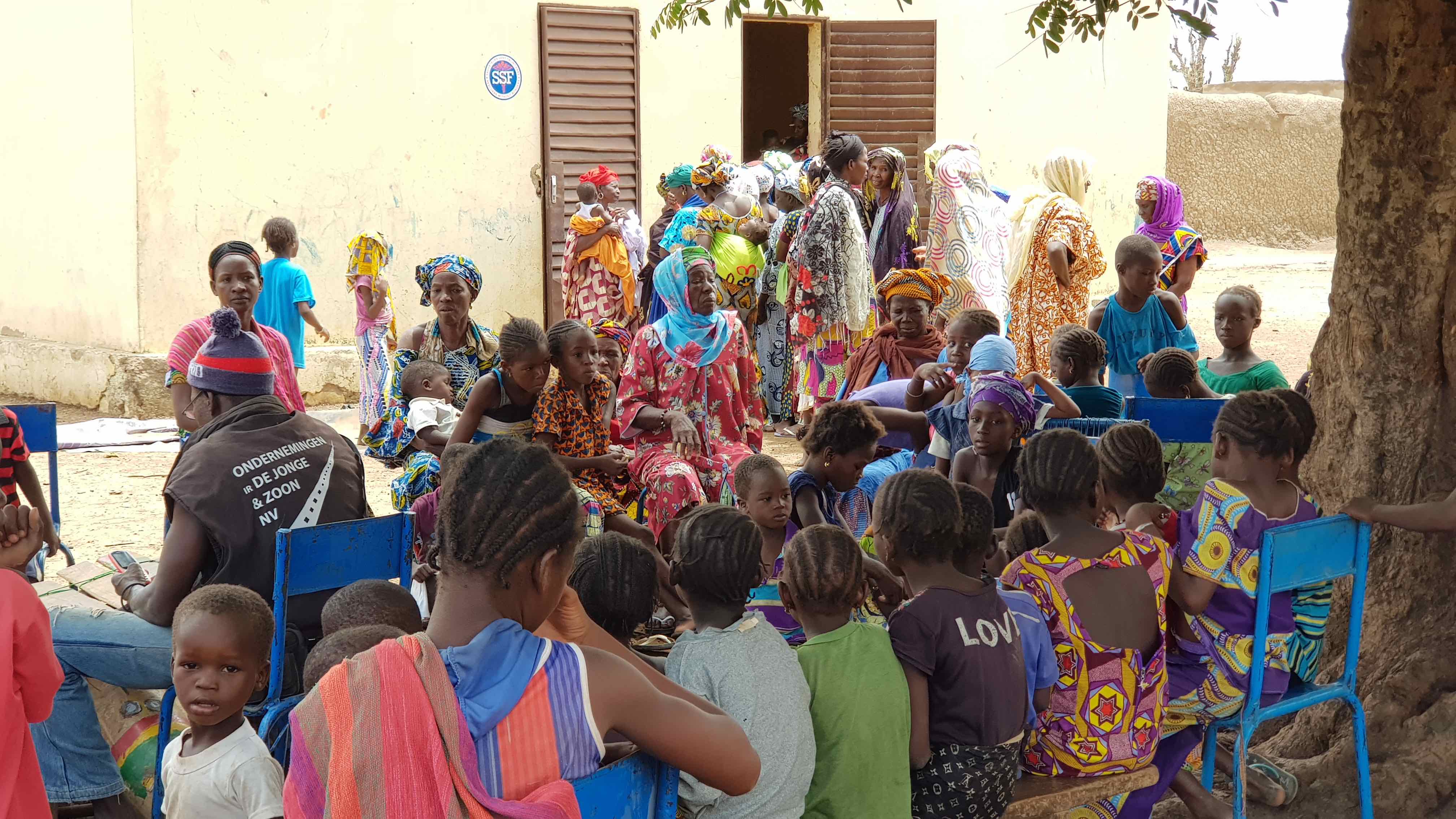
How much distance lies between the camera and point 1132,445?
3.52 m

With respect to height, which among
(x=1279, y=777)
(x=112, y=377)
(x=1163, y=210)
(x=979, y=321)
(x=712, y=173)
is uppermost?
(x=712, y=173)

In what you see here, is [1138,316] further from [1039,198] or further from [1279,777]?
[1279,777]

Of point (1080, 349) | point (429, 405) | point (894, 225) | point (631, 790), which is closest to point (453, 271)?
point (429, 405)

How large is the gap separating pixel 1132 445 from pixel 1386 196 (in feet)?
3.88

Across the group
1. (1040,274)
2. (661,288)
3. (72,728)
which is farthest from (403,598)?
(1040,274)

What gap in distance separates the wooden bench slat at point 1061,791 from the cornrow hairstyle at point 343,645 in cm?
141

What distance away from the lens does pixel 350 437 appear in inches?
380

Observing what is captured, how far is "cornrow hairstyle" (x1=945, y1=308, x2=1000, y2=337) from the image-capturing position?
5258mm

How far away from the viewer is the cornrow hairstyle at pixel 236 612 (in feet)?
8.89

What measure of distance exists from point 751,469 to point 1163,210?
15.6 ft

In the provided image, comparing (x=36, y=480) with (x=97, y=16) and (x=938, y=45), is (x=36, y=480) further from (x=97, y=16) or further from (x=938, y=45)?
(x=938, y=45)

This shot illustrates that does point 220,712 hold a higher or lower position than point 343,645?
lower

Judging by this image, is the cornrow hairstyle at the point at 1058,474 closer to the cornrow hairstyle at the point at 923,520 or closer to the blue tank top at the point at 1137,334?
the cornrow hairstyle at the point at 923,520

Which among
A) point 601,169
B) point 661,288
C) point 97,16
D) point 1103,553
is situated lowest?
point 1103,553
